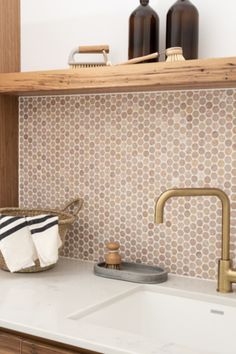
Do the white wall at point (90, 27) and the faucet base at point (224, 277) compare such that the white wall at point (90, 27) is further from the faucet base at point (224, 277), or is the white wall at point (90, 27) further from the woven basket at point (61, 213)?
the faucet base at point (224, 277)

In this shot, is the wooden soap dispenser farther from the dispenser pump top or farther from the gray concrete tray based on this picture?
the dispenser pump top

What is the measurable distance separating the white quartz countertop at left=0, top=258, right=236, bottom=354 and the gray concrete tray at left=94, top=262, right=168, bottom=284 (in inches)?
0.8

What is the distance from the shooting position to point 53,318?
1487 millimetres

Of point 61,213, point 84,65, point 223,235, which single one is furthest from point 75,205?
point 223,235

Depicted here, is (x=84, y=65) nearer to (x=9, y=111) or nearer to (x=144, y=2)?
(x=144, y=2)

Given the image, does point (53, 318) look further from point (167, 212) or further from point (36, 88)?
point (36, 88)

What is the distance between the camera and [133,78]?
174 cm

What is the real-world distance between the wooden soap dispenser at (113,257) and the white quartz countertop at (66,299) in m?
0.07

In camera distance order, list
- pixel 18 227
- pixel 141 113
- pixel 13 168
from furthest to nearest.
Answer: pixel 13 168 < pixel 141 113 < pixel 18 227

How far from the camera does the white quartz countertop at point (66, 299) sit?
1.34m

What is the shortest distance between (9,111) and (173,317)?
40.3 inches

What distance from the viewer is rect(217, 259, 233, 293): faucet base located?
1.75 m

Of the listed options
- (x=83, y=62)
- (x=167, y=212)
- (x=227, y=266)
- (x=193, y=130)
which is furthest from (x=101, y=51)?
(x=227, y=266)

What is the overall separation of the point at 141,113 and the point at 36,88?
371 millimetres
